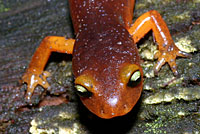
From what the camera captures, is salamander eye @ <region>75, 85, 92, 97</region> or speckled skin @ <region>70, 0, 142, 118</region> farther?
salamander eye @ <region>75, 85, 92, 97</region>

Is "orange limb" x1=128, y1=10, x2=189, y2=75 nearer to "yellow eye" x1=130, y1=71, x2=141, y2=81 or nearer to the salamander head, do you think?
the salamander head

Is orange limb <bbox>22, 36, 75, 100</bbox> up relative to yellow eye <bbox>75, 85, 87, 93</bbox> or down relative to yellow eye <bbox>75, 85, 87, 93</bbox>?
down

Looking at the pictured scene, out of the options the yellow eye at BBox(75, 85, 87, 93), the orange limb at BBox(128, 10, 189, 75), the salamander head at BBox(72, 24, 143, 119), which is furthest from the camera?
the orange limb at BBox(128, 10, 189, 75)

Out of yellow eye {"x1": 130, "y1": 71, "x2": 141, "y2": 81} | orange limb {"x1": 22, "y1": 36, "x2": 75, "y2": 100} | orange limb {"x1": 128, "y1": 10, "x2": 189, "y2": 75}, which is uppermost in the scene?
yellow eye {"x1": 130, "y1": 71, "x2": 141, "y2": 81}

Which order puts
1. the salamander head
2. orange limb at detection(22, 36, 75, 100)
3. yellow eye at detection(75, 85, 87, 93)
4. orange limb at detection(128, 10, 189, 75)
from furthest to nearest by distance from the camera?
orange limb at detection(22, 36, 75, 100) → orange limb at detection(128, 10, 189, 75) → yellow eye at detection(75, 85, 87, 93) → the salamander head

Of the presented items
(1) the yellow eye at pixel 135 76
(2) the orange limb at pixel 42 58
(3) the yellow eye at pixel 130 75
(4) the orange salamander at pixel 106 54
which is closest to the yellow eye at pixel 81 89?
(4) the orange salamander at pixel 106 54

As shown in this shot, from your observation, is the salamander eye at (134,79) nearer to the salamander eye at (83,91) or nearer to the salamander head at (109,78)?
the salamander head at (109,78)

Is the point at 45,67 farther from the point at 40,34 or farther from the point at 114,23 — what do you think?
the point at 114,23

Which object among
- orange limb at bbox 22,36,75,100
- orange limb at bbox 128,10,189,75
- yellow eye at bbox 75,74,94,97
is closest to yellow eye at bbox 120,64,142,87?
yellow eye at bbox 75,74,94,97
